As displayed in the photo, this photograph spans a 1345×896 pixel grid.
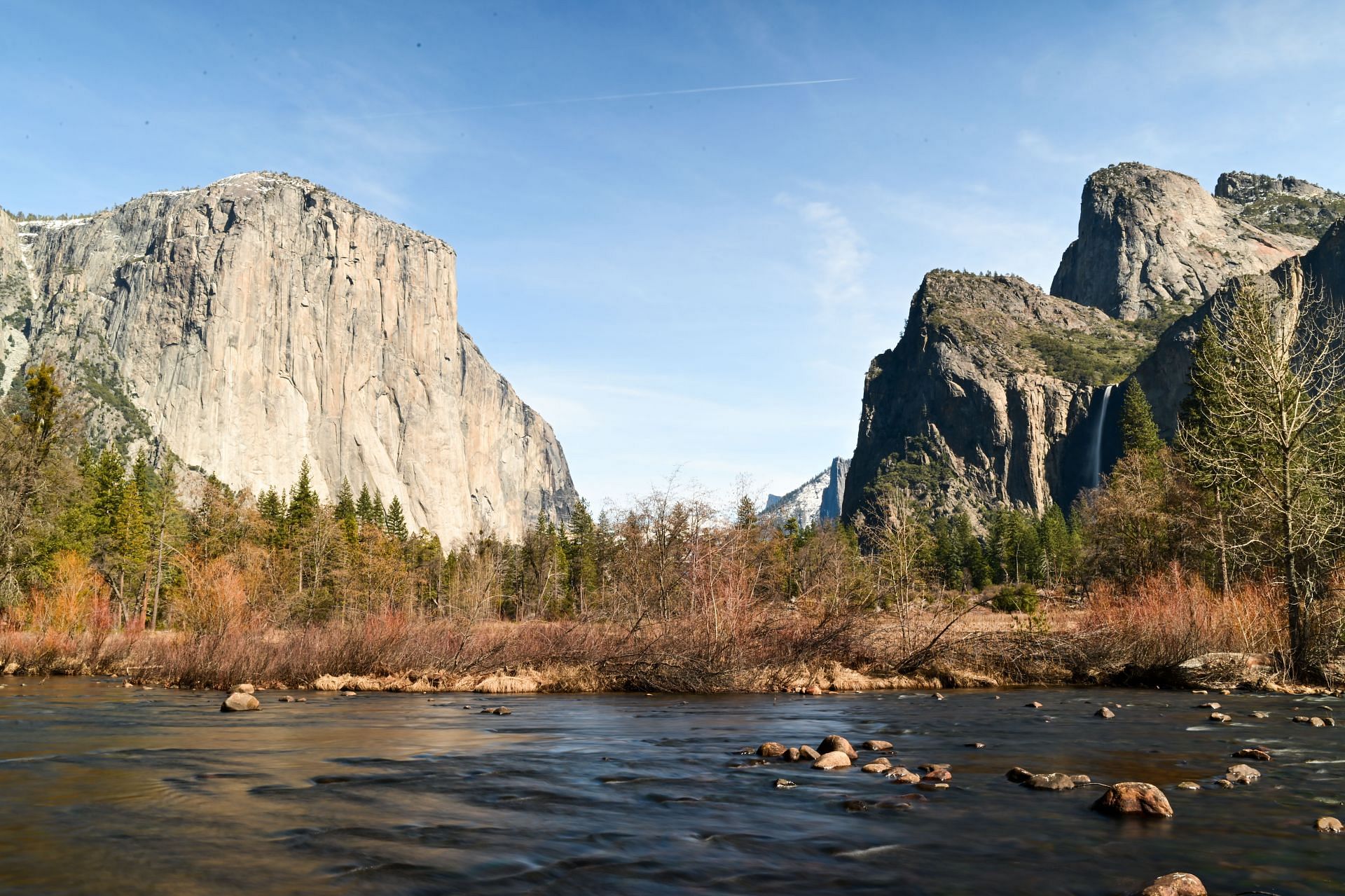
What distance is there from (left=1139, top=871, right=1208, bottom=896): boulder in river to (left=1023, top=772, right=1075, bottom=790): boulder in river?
13.4 ft

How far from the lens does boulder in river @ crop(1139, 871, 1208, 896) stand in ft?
18.5

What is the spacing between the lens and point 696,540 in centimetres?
3575

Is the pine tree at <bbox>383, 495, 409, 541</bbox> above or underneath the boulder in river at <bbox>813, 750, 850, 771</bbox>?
above

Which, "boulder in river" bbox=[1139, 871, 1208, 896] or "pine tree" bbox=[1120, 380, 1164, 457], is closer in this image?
"boulder in river" bbox=[1139, 871, 1208, 896]

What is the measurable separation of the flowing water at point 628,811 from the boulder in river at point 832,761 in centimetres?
23

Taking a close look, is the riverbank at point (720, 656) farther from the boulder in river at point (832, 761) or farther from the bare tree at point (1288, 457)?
the boulder in river at point (832, 761)

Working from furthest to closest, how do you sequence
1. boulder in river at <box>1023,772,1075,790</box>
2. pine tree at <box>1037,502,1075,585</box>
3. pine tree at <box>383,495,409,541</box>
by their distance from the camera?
pine tree at <box>383,495,409,541</box>, pine tree at <box>1037,502,1075,585</box>, boulder in river at <box>1023,772,1075,790</box>

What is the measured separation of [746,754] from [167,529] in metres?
59.5

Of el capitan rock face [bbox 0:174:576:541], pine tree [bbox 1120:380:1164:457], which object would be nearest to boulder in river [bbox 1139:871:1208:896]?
pine tree [bbox 1120:380:1164:457]

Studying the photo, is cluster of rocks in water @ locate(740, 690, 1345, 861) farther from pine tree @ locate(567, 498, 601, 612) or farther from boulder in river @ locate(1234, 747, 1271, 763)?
pine tree @ locate(567, 498, 601, 612)

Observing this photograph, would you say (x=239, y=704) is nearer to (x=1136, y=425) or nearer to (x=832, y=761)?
(x=832, y=761)

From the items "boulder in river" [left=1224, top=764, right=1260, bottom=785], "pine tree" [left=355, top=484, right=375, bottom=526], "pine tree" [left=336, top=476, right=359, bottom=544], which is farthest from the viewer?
"pine tree" [left=355, top=484, right=375, bottom=526]

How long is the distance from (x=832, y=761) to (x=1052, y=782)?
9.01ft

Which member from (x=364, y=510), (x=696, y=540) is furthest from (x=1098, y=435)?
(x=696, y=540)
